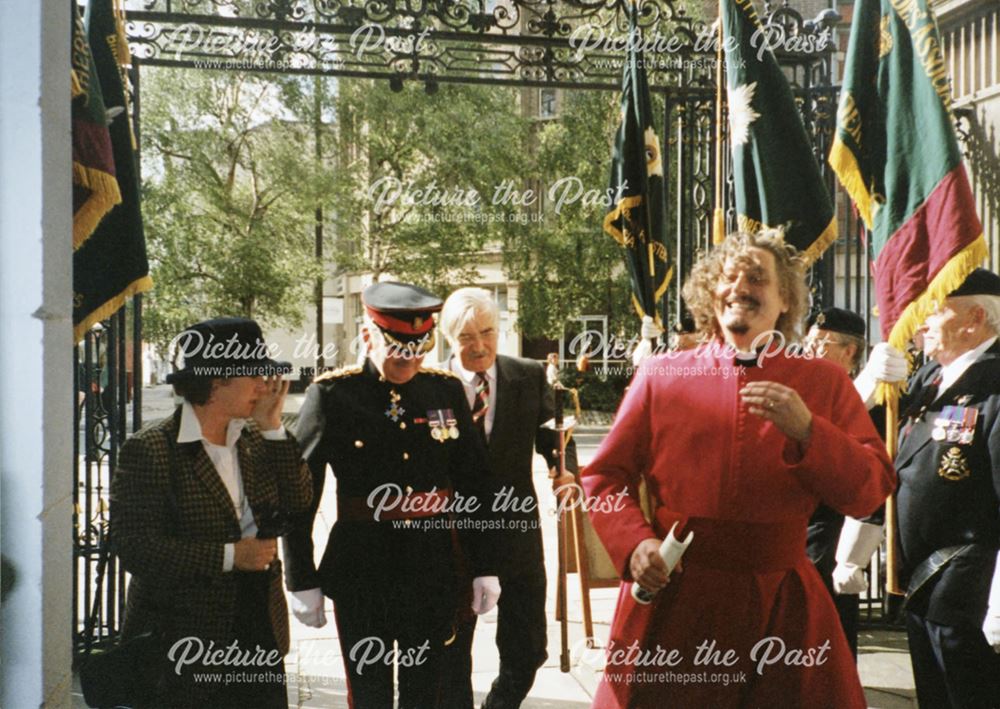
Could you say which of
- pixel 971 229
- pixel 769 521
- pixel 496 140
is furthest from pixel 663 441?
pixel 496 140

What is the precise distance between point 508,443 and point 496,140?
15.5 metres

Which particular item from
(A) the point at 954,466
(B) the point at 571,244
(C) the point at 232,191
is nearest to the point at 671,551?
(A) the point at 954,466

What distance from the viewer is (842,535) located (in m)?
3.89

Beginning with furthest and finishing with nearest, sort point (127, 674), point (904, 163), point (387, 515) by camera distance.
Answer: point (904, 163)
point (387, 515)
point (127, 674)

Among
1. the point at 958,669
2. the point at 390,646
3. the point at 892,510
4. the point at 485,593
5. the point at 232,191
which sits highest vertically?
the point at 232,191

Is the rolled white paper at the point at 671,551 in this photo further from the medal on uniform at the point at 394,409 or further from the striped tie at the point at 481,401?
the striped tie at the point at 481,401

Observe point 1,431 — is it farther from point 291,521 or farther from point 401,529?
point 401,529

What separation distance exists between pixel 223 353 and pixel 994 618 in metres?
2.71

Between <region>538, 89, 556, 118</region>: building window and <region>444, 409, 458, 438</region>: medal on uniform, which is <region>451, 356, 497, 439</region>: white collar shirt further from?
<region>538, 89, 556, 118</region>: building window

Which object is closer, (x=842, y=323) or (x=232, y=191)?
(x=842, y=323)

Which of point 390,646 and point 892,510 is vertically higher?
point 892,510

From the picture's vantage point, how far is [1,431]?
1.91 meters

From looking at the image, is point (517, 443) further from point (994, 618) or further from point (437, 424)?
point (994, 618)

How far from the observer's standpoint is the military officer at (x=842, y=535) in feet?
12.4
